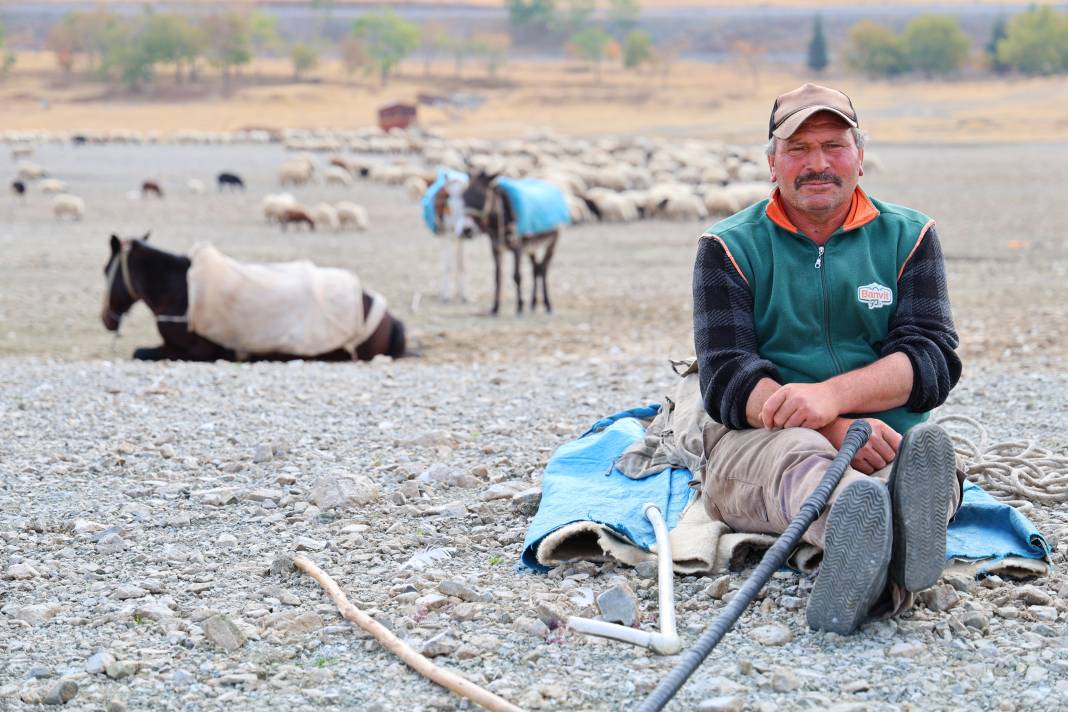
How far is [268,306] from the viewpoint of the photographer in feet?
35.6

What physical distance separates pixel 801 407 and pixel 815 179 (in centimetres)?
74

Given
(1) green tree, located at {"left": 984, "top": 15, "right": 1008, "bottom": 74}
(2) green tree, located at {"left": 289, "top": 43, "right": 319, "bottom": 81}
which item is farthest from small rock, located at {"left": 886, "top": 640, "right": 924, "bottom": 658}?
(2) green tree, located at {"left": 289, "top": 43, "right": 319, "bottom": 81}

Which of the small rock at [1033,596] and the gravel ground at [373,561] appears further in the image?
the small rock at [1033,596]

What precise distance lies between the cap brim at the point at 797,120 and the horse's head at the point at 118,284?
8191 millimetres

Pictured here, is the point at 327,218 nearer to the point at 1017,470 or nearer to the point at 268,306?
the point at 268,306

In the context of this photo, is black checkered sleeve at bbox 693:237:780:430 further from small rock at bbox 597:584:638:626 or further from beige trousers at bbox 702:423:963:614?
small rock at bbox 597:584:638:626

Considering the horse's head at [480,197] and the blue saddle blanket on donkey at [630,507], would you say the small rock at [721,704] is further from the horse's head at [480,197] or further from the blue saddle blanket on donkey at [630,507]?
the horse's head at [480,197]

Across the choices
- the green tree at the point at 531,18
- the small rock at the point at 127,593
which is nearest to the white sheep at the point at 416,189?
the small rock at the point at 127,593

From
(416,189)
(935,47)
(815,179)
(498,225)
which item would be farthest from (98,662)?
(935,47)

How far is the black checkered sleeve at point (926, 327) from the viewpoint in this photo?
13.7ft

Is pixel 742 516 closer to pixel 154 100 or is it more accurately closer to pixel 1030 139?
pixel 1030 139

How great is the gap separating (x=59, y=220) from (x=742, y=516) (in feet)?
83.3

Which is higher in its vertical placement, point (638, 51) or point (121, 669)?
point (638, 51)

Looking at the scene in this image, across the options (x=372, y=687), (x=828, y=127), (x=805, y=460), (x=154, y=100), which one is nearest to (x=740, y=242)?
(x=828, y=127)
